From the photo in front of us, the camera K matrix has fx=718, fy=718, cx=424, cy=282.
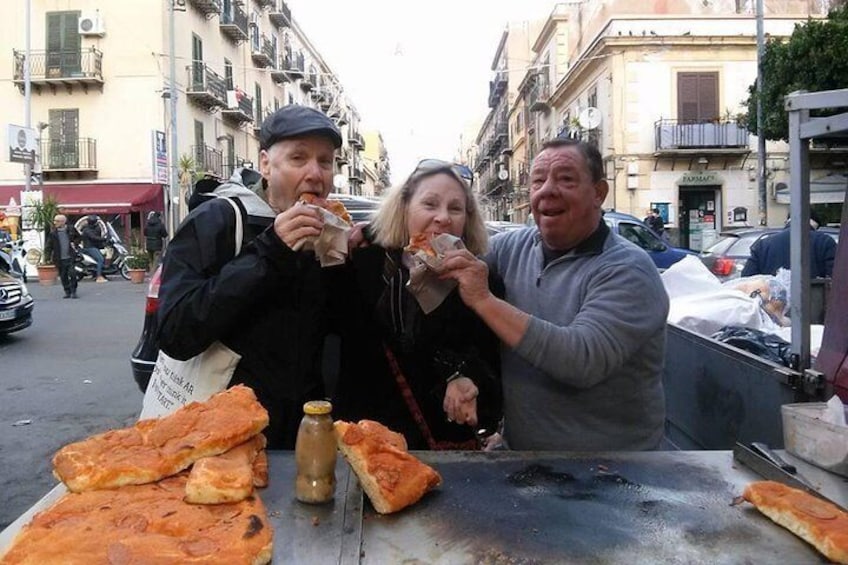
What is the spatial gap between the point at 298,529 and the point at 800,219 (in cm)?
207

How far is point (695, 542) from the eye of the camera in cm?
162

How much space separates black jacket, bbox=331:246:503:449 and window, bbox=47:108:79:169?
31.1 meters

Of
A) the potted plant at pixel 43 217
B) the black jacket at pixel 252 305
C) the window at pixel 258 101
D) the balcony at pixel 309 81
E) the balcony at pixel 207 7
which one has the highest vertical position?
the balcony at pixel 309 81

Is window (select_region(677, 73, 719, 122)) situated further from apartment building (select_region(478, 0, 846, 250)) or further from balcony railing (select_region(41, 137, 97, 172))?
balcony railing (select_region(41, 137, 97, 172))

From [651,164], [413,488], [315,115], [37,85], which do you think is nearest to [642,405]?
[413,488]

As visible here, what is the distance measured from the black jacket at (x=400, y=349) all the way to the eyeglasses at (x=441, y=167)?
1.15 feet

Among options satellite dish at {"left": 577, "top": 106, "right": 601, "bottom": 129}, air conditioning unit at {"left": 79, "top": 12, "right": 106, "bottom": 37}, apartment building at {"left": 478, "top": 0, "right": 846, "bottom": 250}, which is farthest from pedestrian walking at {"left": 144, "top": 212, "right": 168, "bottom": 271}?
satellite dish at {"left": 577, "top": 106, "right": 601, "bottom": 129}

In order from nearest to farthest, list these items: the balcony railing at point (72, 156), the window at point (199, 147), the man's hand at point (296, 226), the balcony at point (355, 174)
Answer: the man's hand at point (296, 226) → the balcony railing at point (72, 156) → the window at point (199, 147) → the balcony at point (355, 174)

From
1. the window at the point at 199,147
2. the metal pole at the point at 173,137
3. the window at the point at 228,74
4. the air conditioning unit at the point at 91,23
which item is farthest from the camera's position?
the window at the point at 228,74

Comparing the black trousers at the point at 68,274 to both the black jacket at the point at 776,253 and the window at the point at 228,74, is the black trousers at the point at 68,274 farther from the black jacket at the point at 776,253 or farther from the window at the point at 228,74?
the window at the point at 228,74

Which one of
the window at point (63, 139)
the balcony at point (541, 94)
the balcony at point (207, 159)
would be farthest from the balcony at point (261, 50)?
the balcony at point (541, 94)

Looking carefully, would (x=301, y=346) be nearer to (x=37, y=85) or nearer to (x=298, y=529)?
(x=298, y=529)

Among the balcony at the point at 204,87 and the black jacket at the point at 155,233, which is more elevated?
the balcony at the point at 204,87

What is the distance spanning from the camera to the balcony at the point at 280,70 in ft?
153
